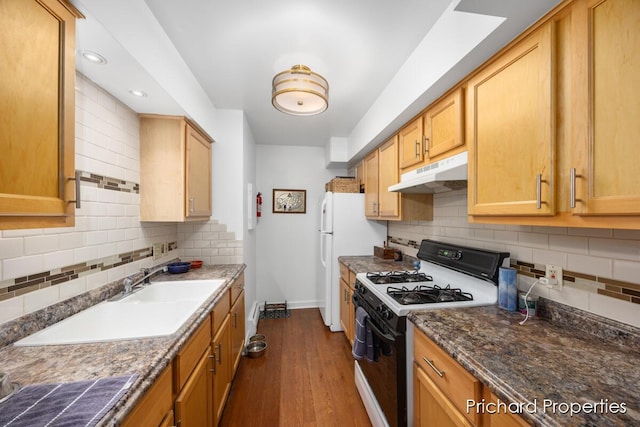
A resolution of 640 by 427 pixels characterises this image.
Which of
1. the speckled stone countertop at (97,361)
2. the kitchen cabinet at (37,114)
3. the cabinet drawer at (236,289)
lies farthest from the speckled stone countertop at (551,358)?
the kitchen cabinet at (37,114)

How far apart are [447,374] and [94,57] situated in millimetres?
2178

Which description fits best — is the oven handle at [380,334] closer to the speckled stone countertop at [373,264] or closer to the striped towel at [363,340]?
the striped towel at [363,340]

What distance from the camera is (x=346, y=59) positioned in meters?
1.75

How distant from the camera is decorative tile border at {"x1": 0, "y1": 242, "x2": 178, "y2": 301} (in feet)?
3.32

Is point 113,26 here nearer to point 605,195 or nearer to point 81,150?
point 81,150

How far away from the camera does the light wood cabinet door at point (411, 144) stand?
6.27 ft

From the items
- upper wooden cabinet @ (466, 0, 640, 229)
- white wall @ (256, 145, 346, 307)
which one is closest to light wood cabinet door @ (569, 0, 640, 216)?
upper wooden cabinet @ (466, 0, 640, 229)

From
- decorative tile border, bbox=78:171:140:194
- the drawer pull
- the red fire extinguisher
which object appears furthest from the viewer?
the red fire extinguisher

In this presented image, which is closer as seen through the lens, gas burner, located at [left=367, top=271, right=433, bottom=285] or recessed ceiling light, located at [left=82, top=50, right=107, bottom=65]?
recessed ceiling light, located at [left=82, top=50, right=107, bottom=65]

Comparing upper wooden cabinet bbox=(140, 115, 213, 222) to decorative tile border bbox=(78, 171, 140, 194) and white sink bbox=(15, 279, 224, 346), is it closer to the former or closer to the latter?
decorative tile border bbox=(78, 171, 140, 194)

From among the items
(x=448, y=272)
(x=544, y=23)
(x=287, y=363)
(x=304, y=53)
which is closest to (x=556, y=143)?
(x=544, y=23)

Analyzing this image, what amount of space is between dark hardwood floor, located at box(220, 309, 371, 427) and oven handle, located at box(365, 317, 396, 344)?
738mm

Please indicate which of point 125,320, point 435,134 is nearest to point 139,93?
point 125,320

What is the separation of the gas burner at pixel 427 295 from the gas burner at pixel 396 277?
0.18 meters
